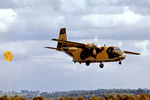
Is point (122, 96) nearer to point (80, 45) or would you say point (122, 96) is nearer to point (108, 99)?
point (108, 99)

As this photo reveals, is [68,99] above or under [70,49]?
under

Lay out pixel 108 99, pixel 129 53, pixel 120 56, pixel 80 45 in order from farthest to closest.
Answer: pixel 129 53 → pixel 80 45 → pixel 120 56 → pixel 108 99

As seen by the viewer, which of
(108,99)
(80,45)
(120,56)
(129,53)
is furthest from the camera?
(129,53)

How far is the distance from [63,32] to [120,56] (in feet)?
73.8

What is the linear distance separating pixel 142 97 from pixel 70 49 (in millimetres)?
45873

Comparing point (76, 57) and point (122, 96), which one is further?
point (76, 57)

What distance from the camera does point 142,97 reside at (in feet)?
123

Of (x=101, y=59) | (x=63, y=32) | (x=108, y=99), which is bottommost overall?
(x=108, y=99)

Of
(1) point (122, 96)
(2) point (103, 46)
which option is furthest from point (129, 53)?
(1) point (122, 96)

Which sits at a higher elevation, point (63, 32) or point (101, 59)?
point (63, 32)

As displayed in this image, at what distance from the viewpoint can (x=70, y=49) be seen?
82.4m

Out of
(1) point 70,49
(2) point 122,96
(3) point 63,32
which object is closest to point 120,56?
(1) point 70,49

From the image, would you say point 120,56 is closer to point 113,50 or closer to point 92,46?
point 113,50

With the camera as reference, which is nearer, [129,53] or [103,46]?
[103,46]
